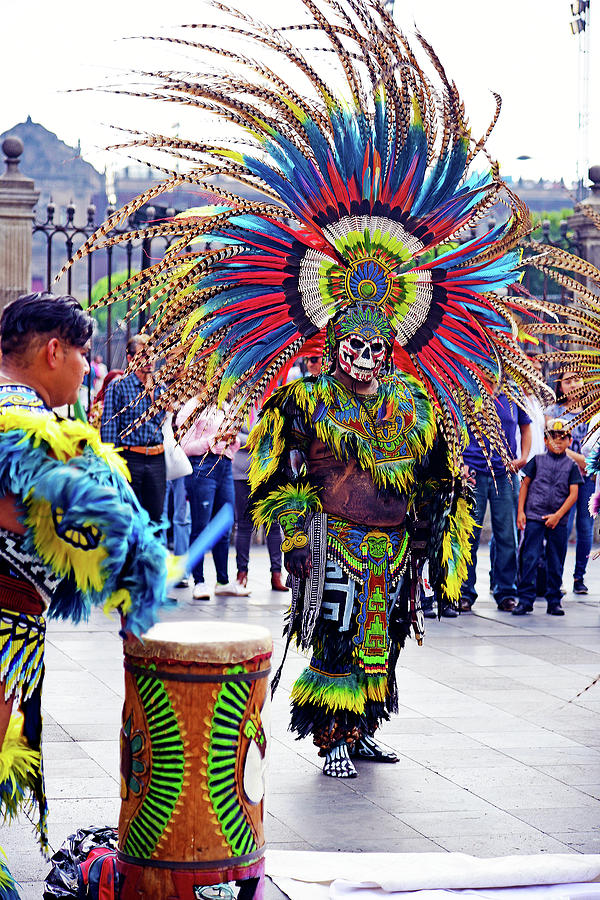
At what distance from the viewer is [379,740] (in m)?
5.93

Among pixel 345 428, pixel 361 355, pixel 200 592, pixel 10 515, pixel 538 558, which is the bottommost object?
pixel 200 592

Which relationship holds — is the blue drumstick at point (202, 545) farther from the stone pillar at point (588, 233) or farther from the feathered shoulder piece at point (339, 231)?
the stone pillar at point (588, 233)

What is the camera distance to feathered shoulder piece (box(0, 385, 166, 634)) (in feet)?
9.96

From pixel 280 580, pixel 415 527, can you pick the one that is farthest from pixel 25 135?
pixel 415 527

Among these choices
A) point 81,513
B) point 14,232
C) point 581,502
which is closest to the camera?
point 81,513

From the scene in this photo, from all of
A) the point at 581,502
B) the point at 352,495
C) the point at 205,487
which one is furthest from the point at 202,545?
the point at 581,502

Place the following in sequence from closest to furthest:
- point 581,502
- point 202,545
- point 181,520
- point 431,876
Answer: point 202,545 < point 431,876 < point 581,502 < point 181,520

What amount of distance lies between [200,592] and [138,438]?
52.3 inches

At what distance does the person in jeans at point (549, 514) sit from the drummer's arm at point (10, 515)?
6.94m

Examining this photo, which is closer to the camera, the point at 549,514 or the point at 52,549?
the point at 52,549

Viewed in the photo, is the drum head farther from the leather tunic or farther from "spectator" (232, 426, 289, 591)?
"spectator" (232, 426, 289, 591)

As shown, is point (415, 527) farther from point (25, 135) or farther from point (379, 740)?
point (25, 135)

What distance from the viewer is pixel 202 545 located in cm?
326

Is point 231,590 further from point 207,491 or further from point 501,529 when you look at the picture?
point 501,529
